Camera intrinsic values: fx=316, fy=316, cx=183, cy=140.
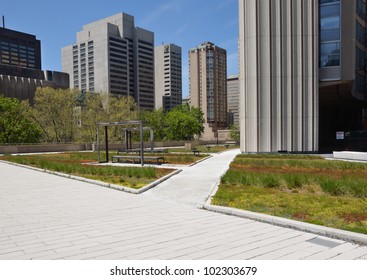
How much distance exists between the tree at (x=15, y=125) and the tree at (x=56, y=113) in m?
2.13

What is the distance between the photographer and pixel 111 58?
179500mm

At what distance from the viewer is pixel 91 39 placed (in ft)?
609

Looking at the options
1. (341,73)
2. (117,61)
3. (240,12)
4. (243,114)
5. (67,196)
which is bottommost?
(67,196)

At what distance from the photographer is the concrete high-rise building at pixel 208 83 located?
170m

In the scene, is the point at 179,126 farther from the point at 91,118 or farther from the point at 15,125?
the point at 15,125

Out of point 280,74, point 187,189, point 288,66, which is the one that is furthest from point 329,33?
point 187,189

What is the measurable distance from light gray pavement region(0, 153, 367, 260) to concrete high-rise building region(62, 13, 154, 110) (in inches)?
6745

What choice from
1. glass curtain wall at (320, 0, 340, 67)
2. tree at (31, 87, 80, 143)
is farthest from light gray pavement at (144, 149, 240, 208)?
tree at (31, 87, 80, 143)

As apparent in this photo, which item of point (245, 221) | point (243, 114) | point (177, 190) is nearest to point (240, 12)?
point (243, 114)

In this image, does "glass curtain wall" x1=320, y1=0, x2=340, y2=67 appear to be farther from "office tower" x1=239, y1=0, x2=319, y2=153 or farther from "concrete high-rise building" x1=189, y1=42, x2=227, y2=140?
"concrete high-rise building" x1=189, y1=42, x2=227, y2=140

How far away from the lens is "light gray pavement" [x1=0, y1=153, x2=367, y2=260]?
5.55 metres

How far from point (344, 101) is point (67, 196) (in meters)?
49.5

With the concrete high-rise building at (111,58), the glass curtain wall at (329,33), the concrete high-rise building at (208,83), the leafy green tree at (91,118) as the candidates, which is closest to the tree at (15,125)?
the leafy green tree at (91,118)
